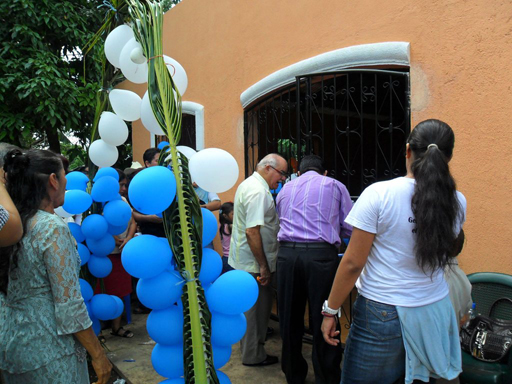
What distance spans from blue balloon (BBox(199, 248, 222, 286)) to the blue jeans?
28.7 inches

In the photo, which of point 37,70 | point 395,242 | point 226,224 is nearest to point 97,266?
point 226,224

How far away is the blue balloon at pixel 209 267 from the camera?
2131mm

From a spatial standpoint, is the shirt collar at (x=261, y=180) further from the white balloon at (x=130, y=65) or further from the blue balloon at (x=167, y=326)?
the blue balloon at (x=167, y=326)

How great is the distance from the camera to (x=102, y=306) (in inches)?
141

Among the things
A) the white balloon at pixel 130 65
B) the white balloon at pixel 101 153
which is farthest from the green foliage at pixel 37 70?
the white balloon at pixel 130 65

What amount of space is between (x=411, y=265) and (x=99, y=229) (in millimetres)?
2624

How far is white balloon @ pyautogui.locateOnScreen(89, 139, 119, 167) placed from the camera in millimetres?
3506

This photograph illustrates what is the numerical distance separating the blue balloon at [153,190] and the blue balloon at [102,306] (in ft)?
6.48

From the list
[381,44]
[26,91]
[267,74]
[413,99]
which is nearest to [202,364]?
[413,99]

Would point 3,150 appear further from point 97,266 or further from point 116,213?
point 97,266

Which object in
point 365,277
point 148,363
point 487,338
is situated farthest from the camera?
point 148,363

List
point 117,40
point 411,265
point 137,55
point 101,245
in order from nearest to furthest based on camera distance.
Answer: point 411,265 → point 137,55 → point 117,40 → point 101,245

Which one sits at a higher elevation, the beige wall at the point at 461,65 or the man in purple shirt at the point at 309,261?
the beige wall at the point at 461,65

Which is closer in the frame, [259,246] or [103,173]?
[259,246]
